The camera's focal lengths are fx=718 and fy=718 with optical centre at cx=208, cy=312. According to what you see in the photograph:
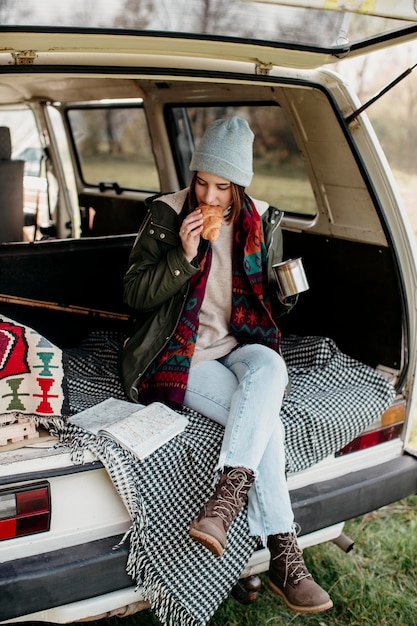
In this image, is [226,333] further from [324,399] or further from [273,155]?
[273,155]

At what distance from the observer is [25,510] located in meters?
2.03

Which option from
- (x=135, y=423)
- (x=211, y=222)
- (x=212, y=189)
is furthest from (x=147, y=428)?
(x=212, y=189)

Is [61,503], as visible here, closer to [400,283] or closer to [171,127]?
[400,283]

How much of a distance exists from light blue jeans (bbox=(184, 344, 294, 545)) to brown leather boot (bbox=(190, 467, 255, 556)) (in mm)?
37

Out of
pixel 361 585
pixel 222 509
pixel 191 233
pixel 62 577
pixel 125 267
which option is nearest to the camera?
pixel 62 577

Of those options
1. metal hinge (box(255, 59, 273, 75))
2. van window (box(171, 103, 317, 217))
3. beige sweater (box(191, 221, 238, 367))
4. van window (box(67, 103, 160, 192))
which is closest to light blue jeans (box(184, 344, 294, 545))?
beige sweater (box(191, 221, 238, 367))

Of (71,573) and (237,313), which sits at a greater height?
(237,313)

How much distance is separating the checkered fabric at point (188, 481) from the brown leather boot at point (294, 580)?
98 mm

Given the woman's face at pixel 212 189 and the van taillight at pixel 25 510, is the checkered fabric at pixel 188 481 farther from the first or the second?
the woman's face at pixel 212 189

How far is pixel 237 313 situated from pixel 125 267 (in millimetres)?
1042

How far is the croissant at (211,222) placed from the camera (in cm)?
257

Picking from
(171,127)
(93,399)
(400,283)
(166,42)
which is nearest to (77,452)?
(93,399)

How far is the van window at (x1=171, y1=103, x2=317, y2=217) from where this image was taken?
135 inches

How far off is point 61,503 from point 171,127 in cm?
279
